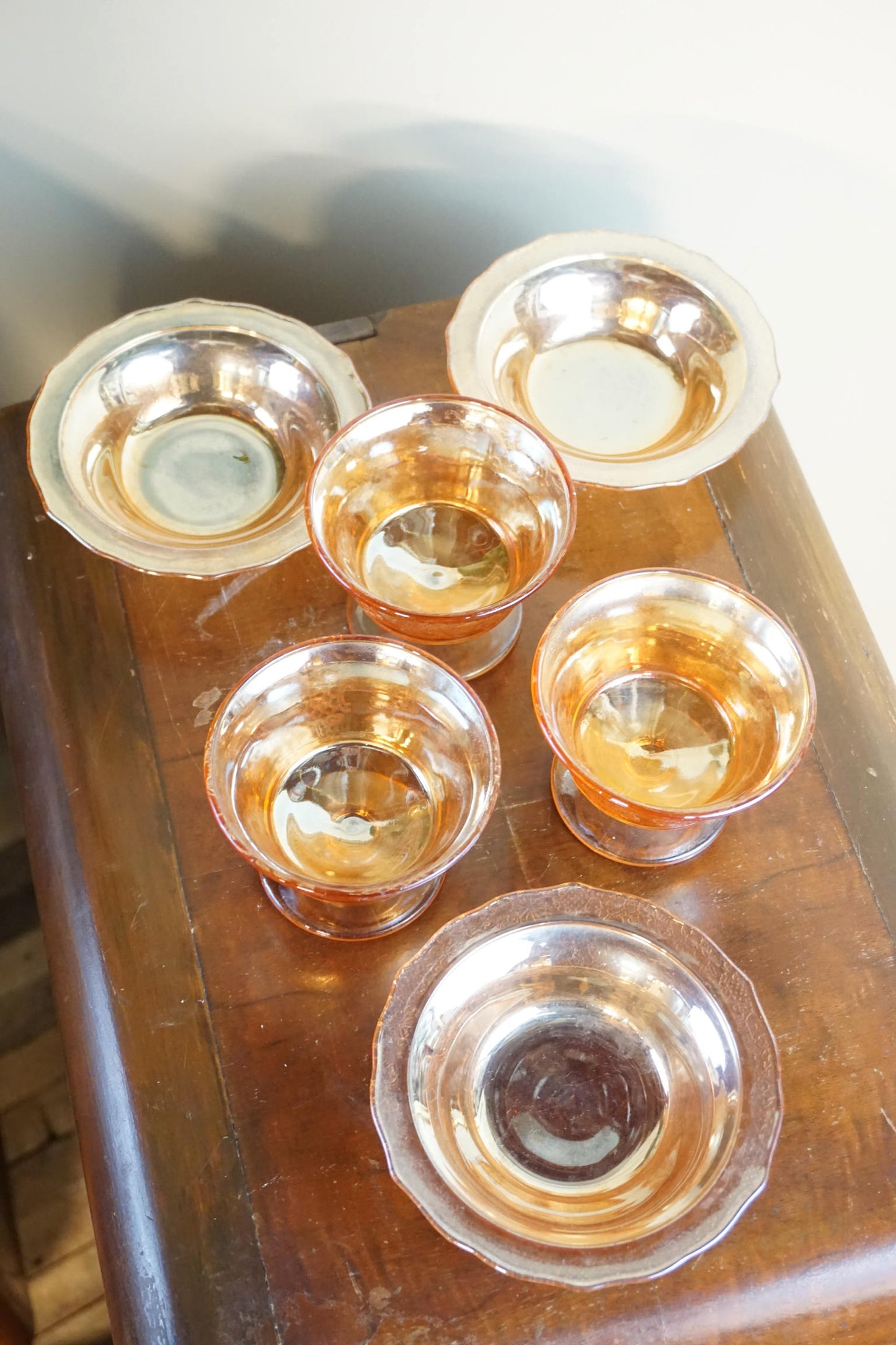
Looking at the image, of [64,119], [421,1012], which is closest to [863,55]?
[64,119]

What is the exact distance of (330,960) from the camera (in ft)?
1.98

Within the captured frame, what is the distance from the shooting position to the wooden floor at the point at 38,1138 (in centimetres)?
94

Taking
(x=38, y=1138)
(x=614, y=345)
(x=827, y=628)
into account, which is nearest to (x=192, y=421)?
(x=614, y=345)

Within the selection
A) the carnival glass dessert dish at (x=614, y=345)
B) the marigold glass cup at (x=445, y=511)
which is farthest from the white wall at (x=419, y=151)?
the marigold glass cup at (x=445, y=511)

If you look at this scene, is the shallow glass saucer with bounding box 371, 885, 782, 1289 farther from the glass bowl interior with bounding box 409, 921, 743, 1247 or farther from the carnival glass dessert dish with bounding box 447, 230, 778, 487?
the carnival glass dessert dish with bounding box 447, 230, 778, 487

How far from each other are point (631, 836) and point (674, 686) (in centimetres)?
9

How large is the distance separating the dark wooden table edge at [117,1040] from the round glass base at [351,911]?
0.05 m

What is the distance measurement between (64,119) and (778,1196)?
30.8 inches

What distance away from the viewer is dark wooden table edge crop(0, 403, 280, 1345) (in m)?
0.54

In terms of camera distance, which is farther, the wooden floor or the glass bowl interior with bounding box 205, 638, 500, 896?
the wooden floor

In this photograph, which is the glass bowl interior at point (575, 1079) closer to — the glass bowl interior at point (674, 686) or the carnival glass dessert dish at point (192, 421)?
the glass bowl interior at point (674, 686)

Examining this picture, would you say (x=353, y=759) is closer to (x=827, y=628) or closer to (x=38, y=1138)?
(x=827, y=628)

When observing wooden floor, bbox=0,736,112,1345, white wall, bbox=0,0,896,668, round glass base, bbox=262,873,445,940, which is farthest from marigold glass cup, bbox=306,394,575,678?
wooden floor, bbox=0,736,112,1345

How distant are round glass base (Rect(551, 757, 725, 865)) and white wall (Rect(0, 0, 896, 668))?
46 centimetres
